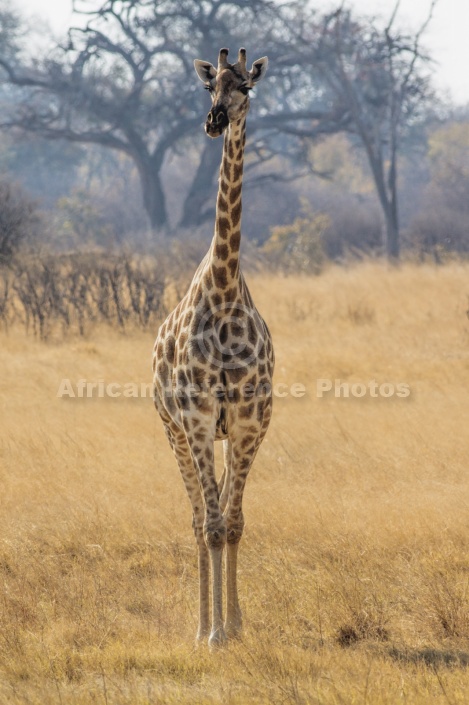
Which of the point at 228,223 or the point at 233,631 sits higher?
the point at 228,223

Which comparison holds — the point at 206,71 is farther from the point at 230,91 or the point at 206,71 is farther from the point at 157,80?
the point at 157,80

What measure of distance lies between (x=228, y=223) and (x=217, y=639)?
6.28 feet

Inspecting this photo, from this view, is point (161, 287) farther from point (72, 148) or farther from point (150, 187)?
point (72, 148)

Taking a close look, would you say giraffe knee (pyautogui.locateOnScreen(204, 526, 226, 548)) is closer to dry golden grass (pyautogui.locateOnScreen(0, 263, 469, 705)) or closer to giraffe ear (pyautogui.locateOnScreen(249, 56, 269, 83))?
dry golden grass (pyautogui.locateOnScreen(0, 263, 469, 705))

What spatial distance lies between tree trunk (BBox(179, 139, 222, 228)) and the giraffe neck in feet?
109

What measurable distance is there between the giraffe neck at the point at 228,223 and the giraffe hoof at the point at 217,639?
1.58 meters

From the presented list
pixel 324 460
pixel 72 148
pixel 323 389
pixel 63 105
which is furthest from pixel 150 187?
pixel 324 460

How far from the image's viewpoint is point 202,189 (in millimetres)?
38781

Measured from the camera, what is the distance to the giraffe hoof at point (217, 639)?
471cm

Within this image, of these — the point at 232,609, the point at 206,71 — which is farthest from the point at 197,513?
the point at 206,71

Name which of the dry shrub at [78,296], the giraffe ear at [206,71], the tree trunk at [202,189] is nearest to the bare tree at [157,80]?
the tree trunk at [202,189]

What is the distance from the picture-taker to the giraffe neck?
4957 millimetres

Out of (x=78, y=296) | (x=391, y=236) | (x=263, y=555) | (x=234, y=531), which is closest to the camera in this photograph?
(x=234, y=531)

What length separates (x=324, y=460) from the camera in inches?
310
